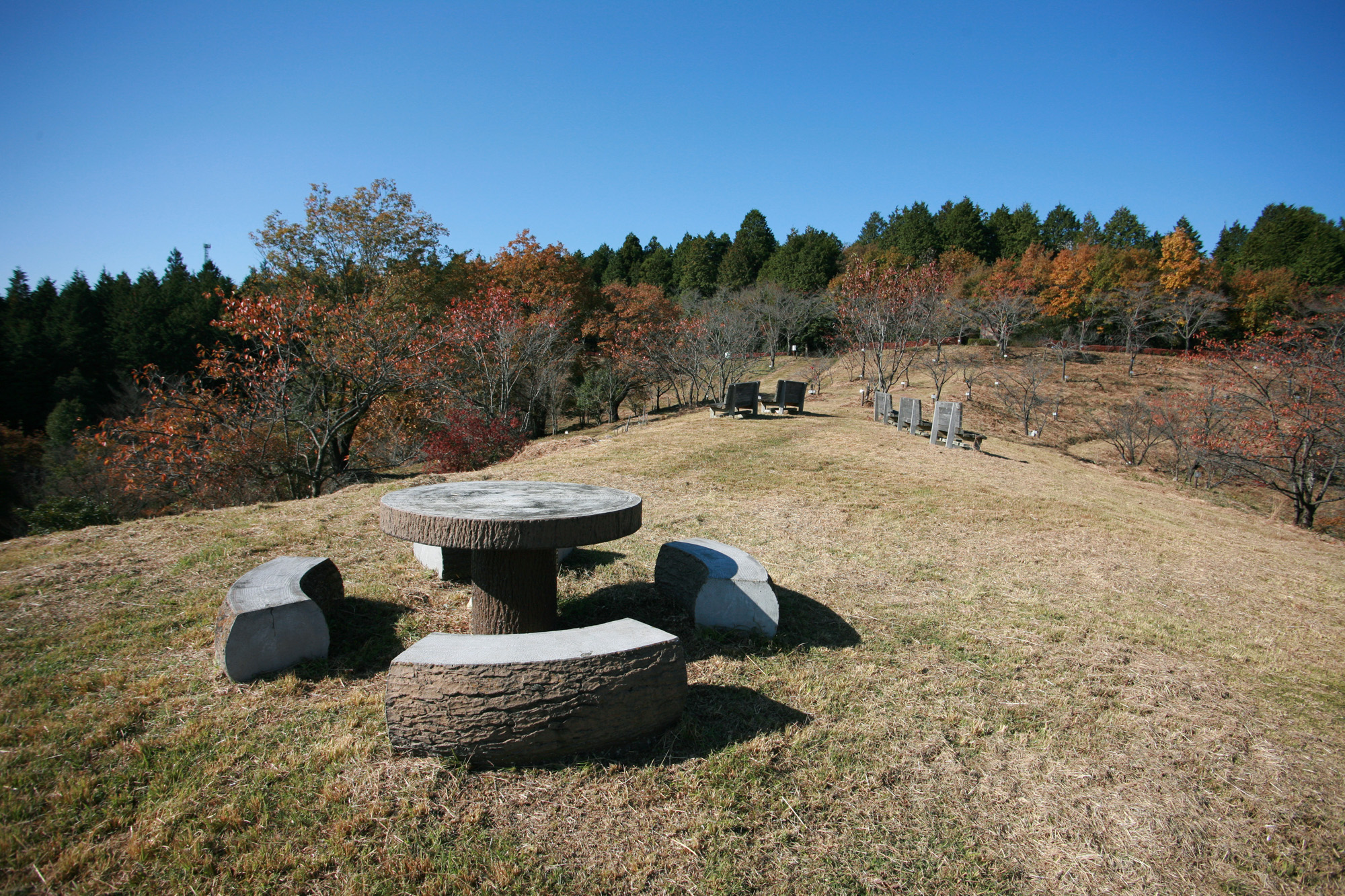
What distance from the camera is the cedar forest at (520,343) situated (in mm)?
11758

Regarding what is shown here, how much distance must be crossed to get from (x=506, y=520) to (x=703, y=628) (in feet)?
5.34

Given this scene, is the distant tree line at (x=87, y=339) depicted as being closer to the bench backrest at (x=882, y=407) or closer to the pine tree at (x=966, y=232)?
the bench backrest at (x=882, y=407)

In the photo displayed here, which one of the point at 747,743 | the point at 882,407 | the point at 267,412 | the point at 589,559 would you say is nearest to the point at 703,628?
the point at 747,743

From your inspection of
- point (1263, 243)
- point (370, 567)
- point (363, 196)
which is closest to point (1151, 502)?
point (370, 567)

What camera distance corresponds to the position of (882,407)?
1548 cm

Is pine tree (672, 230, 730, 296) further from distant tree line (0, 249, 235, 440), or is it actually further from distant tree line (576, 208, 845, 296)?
distant tree line (0, 249, 235, 440)

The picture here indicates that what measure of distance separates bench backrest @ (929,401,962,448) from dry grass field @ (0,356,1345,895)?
6043mm

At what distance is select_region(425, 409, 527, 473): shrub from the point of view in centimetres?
1427

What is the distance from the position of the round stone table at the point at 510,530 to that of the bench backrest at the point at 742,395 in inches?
418

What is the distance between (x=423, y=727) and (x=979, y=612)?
415 cm

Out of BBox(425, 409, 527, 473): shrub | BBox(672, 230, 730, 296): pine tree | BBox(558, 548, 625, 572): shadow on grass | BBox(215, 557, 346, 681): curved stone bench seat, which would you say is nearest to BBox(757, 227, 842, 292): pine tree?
BBox(672, 230, 730, 296): pine tree

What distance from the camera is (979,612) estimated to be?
4809mm

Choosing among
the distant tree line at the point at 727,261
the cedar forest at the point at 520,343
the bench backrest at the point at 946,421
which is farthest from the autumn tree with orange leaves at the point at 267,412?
the distant tree line at the point at 727,261

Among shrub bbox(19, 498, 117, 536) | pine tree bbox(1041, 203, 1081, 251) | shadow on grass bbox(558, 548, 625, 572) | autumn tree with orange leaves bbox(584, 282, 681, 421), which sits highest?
pine tree bbox(1041, 203, 1081, 251)
